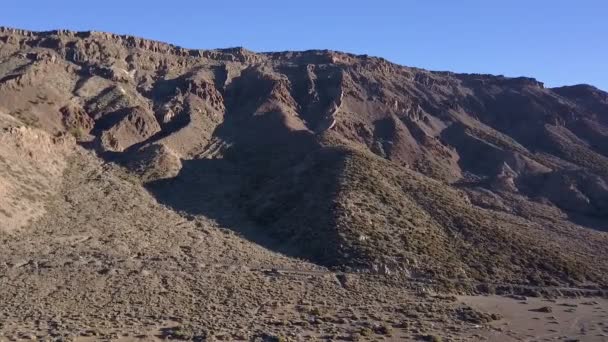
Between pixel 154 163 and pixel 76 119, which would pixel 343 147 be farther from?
pixel 76 119

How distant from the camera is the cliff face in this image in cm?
4994

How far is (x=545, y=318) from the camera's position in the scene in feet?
122

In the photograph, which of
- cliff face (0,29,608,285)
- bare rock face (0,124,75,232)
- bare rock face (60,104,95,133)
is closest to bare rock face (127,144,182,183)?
cliff face (0,29,608,285)

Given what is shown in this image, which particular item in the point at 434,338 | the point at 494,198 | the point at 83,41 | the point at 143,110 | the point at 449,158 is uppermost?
the point at 83,41

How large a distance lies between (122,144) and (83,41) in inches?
1199

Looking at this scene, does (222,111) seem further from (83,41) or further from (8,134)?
(8,134)

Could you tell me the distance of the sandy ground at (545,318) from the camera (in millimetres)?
33156

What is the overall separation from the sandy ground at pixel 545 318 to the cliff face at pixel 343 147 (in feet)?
13.1

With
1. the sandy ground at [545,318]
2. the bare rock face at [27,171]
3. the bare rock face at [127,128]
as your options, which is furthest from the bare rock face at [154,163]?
the sandy ground at [545,318]

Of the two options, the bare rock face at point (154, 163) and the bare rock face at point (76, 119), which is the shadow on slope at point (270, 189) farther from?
the bare rock face at point (76, 119)

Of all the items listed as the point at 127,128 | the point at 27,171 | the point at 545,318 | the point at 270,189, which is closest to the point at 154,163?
the point at 127,128

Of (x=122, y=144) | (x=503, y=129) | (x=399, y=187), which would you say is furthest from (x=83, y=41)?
(x=503, y=129)

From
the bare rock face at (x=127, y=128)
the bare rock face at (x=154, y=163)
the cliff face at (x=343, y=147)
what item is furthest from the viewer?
the bare rock face at (x=127, y=128)

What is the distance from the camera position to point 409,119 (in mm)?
90750
